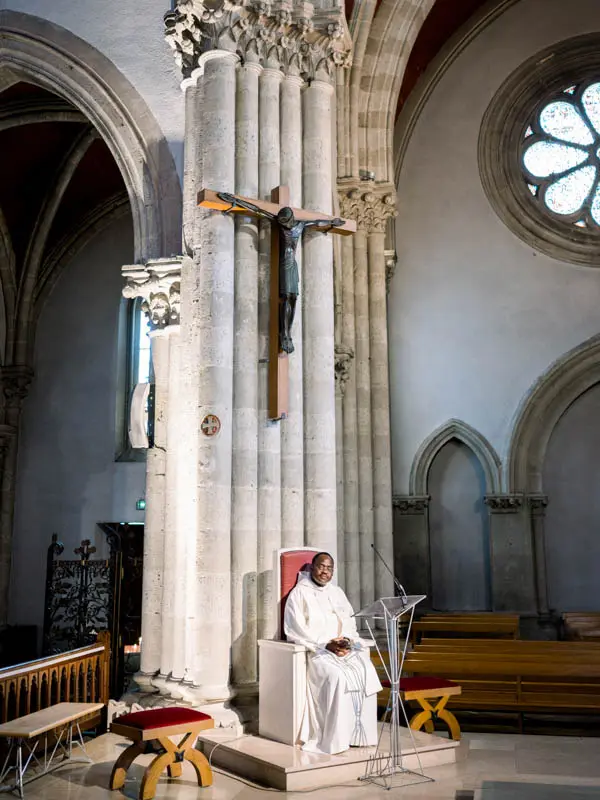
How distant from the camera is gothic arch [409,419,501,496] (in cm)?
1402

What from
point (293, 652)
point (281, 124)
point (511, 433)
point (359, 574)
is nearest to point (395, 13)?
point (281, 124)

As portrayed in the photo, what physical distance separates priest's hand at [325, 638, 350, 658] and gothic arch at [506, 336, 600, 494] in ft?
27.2

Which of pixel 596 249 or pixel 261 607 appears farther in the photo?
pixel 596 249

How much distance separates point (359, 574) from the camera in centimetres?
1111

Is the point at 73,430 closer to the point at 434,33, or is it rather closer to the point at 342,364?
the point at 342,364

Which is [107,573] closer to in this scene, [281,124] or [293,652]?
[293,652]

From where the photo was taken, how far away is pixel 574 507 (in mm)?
14094

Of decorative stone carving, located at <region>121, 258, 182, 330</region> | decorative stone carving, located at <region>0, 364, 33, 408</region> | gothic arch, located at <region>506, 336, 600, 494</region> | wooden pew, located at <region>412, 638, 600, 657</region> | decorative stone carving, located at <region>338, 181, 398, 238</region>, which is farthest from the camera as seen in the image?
decorative stone carving, located at <region>0, 364, 33, 408</region>

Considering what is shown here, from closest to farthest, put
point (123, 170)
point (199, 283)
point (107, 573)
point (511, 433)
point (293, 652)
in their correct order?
1. point (293, 652)
2. point (199, 283)
3. point (123, 170)
4. point (107, 573)
5. point (511, 433)

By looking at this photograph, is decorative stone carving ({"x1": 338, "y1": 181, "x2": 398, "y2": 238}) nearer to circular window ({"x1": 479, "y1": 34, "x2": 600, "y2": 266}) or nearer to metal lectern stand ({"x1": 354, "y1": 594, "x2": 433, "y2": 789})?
circular window ({"x1": 479, "y1": 34, "x2": 600, "y2": 266})

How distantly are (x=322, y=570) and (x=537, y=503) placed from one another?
8259mm

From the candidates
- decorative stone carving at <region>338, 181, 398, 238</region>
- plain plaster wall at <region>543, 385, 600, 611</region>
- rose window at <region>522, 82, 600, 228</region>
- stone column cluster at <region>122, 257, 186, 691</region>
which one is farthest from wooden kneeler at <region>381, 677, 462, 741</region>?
rose window at <region>522, 82, 600, 228</region>

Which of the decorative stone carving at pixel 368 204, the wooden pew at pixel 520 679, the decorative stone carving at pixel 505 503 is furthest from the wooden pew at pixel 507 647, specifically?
the decorative stone carving at pixel 368 204

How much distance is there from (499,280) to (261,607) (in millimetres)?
9036
